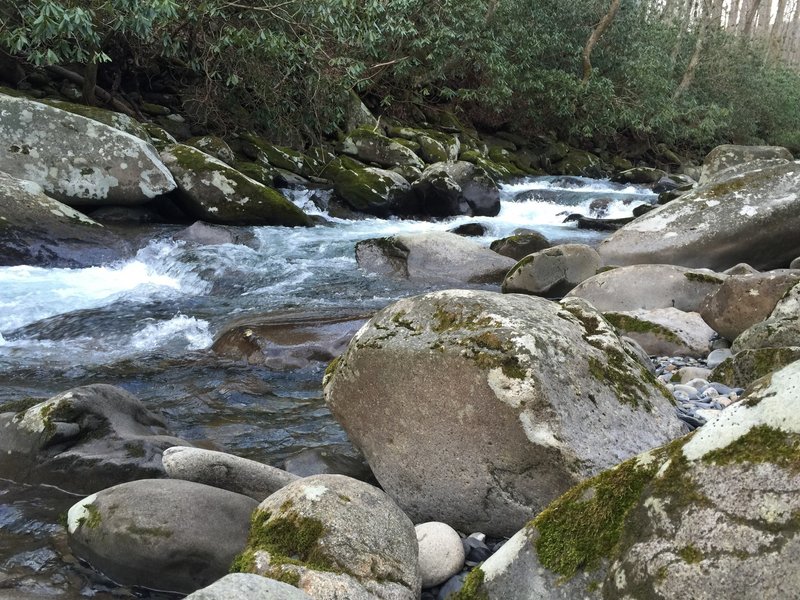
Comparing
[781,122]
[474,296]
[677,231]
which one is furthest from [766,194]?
[781,122]

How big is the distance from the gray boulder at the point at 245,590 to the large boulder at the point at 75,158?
9066 millimetres

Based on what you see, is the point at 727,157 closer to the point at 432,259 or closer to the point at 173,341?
the point at 432,259

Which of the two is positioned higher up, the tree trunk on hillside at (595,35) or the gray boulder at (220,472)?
the tree trunk on hillside at (595,35)

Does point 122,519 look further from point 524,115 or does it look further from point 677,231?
point 524,115

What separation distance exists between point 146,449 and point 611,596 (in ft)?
9.22

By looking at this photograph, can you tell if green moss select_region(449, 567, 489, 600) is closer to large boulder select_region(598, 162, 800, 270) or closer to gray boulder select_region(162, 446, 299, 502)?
gray boulder select_region(162, 446, 299, 502)

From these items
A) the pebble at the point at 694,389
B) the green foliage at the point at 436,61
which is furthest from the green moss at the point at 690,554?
the green foliage at the point at 436,61

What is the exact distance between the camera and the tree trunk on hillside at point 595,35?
23.7 meters

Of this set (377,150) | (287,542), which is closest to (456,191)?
(377,150)

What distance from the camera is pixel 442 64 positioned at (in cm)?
2089

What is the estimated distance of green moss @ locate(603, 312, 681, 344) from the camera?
5.69 meters

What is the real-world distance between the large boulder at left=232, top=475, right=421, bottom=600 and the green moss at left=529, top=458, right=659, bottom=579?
726 millimetres

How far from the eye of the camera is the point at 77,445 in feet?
12.8

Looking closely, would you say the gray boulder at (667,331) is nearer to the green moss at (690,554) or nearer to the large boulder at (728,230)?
the large boulder at (728,230)
